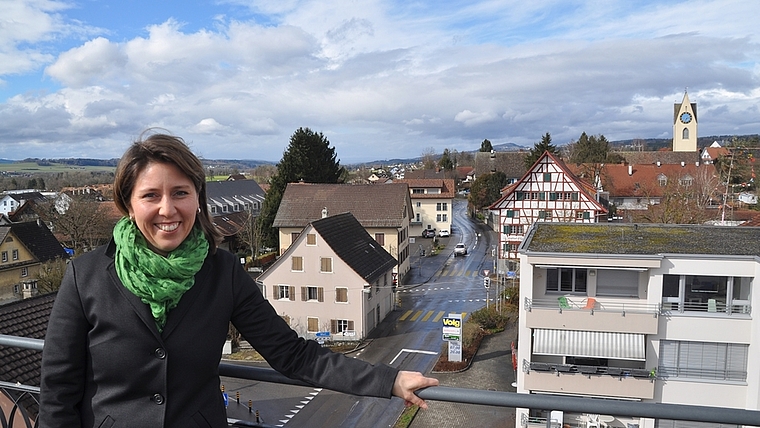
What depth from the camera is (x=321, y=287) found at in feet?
77.8

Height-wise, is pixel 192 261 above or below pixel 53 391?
above

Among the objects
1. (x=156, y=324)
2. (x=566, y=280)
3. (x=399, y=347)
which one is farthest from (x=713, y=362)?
(x=156, y=324)

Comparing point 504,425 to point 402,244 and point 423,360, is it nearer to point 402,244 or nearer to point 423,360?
point 423,360

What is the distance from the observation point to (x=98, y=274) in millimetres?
1866

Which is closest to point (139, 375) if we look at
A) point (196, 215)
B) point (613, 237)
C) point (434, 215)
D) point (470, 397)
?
point (196, 215)

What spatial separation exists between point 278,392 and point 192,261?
1747 cm

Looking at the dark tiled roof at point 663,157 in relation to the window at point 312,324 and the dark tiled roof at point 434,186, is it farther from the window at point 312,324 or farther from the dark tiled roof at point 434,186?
the window at point 312,324

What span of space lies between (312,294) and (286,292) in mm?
1113

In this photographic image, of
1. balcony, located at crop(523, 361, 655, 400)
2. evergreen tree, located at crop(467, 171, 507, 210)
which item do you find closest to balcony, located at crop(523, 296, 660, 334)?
balcony, located at crop(523, 361, 655, 400)

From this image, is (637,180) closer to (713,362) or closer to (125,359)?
(713,362)

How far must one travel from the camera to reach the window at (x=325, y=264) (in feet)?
77.7

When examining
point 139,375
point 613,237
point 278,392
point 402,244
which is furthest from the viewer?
point 402,244

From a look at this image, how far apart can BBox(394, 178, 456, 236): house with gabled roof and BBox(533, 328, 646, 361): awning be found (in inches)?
1371

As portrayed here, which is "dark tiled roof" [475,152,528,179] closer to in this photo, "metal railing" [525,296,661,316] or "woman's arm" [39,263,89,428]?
"metal railing" [525,296,661,316]
